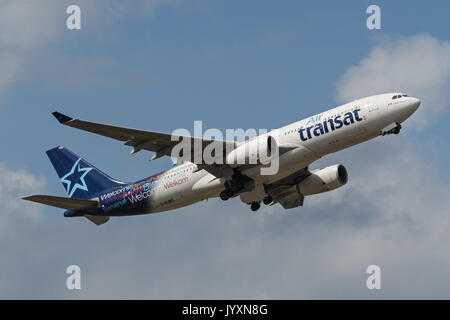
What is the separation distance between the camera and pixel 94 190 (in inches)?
2233

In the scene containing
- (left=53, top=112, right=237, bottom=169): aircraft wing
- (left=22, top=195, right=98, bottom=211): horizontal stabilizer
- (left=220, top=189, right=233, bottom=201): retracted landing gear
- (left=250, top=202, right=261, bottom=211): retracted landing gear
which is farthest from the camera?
(left=250, top=202, right=261, bottom=211): retracted landing gear

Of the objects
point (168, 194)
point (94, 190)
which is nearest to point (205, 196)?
point (168, 194)

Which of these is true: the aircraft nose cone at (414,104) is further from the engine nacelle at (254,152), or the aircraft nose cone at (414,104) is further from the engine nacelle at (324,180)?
the engine nacelle at (324,180)

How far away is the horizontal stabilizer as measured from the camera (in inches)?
2023

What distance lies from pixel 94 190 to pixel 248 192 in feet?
37.0

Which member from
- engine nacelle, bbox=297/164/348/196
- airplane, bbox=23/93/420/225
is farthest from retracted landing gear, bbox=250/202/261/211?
engine nacelle, bbox=297/164/348/196

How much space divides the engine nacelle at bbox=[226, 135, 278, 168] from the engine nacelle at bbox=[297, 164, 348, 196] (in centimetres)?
750

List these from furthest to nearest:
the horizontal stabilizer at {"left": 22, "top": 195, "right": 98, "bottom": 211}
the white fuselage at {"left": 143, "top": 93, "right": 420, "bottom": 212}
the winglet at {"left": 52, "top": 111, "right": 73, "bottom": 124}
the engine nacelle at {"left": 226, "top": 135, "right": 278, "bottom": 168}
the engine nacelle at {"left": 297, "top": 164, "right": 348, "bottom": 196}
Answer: the engine nacelle at {"left": 297, "top": 164, "right": 348, "bottom": 196} → the horizontal stabilizer at {"left": 22, "top": 195, "right": 98, "bottom": 211} → the engine nacelle at {"left": 226, "top": 135, "right": 278, "bottom": 168} → the white fuselage at {"left": 143, "top": 93, "right": 420, "bottom": 212} → the winglet at {"left": 52, "top": 111, "right": 73, "bottom": 124}

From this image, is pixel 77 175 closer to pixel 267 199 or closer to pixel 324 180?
pixel 267 199

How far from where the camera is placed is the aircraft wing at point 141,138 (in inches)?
1713

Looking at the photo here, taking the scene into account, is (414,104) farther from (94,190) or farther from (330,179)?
(94,190)

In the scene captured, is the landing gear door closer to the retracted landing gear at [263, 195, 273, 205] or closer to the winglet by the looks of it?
the retracted landing gear at [263, 195, 273, 205]

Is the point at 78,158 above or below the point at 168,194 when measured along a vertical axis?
above

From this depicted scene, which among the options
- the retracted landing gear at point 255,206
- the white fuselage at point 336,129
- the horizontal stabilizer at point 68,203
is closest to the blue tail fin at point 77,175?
the horizontal stabilizer at point 68,203
